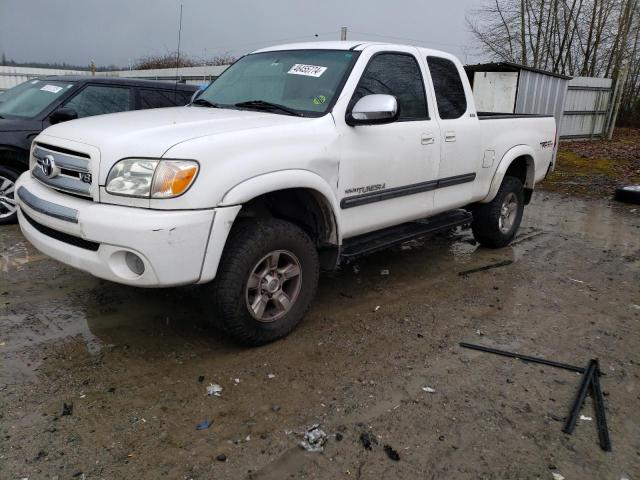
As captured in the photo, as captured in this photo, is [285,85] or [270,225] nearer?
[270,225]

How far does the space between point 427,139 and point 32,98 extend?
4.77 metres

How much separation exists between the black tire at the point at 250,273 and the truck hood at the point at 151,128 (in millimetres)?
624

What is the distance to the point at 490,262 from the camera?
18.3 feet

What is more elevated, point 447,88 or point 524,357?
point 447,88

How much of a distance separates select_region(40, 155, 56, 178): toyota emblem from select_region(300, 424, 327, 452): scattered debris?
2141 mm

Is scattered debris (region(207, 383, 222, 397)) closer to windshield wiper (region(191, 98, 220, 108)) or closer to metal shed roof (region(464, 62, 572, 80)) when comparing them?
windshield wiper (region(191, 98, 220, 108))

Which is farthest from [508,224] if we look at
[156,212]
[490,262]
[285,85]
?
[156,212]

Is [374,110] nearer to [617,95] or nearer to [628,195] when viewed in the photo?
[628,195]

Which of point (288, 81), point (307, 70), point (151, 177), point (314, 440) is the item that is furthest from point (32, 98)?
point (314, 440)

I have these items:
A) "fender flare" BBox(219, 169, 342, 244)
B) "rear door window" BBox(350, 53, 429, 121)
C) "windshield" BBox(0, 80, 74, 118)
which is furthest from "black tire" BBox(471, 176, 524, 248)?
"windshield" BBox(0, 80, 74, 118)

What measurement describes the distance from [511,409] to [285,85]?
2.69m

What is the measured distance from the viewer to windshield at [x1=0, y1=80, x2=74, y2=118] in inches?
240

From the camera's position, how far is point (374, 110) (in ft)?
11.5

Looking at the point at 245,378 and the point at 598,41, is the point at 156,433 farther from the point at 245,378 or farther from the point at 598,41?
the point at 598,41
